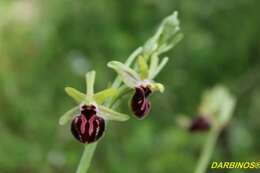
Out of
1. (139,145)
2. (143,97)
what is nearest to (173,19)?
(143,97)

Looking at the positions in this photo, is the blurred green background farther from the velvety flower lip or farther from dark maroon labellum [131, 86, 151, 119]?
dark maroon labellum [131, 86, 151, 119]

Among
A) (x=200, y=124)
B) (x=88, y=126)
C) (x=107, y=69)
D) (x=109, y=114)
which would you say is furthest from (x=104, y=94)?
(x=107, y=69)

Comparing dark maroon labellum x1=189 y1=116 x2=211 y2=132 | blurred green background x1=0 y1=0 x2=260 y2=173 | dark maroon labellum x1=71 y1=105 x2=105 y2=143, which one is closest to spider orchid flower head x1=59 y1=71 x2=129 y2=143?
dark maroon labellum x1=71 y1=105 x2=105 y2=143

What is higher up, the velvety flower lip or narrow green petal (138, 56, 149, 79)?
narrow green petal (138, 56, 149, 79)

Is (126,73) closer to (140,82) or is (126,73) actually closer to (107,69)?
(140,82)

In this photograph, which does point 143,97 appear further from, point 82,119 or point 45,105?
point 45,105

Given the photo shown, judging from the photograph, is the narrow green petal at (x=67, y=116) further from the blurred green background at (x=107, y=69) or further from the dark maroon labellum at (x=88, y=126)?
the blurred green background at (x=107, y=69)

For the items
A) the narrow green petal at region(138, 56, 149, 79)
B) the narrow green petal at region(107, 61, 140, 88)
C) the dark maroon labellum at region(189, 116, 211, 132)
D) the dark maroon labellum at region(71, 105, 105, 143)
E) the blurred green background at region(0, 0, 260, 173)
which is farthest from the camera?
the blurred green background at region(0, 0, 260, 173)
